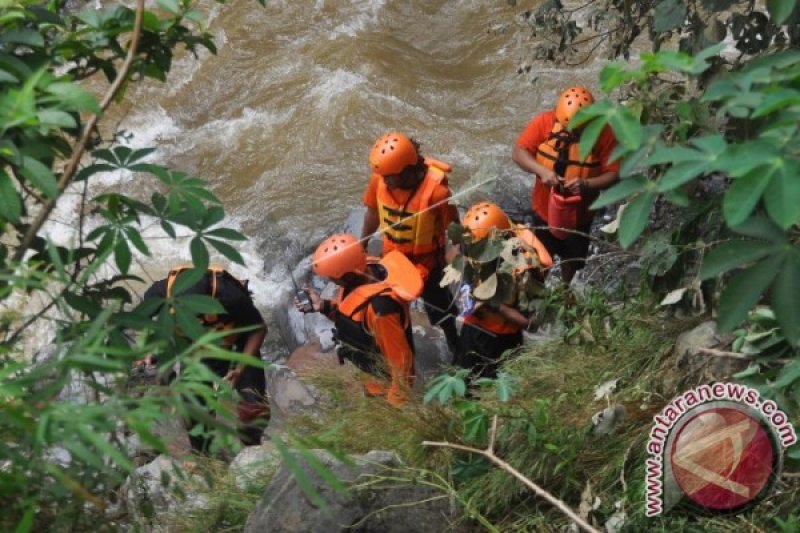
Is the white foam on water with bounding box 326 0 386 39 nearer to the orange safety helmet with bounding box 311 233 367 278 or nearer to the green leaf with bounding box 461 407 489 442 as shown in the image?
the orange safety helmet with bounding box 311 233 367 278

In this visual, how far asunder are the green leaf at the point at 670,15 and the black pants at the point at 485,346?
1.87 meters

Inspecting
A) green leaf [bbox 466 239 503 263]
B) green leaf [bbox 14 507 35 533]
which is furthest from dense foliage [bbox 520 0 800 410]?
green leaf [bbox 14 507 35 533]

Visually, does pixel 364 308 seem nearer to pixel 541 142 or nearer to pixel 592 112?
pixel 541 142

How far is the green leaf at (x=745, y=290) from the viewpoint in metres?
1.76

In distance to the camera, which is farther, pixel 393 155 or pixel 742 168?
pixel 393 155

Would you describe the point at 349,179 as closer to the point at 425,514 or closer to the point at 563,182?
the point at 563,182

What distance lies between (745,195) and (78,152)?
5.31ft

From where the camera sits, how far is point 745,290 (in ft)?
5.84

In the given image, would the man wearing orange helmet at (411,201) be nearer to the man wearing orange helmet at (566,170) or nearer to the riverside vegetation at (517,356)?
the man wearing orange helmet at (566,170)

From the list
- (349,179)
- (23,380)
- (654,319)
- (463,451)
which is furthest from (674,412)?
(349,179)

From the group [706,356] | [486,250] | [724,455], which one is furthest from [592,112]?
[706,356]

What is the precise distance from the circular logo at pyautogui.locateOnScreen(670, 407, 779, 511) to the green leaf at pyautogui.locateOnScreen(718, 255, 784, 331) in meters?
1.03

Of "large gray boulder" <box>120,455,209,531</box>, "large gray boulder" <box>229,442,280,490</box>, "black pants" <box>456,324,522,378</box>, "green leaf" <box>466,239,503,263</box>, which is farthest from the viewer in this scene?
"black pants" <box>456,324,522,378</box>

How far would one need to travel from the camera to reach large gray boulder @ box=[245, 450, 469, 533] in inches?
119
